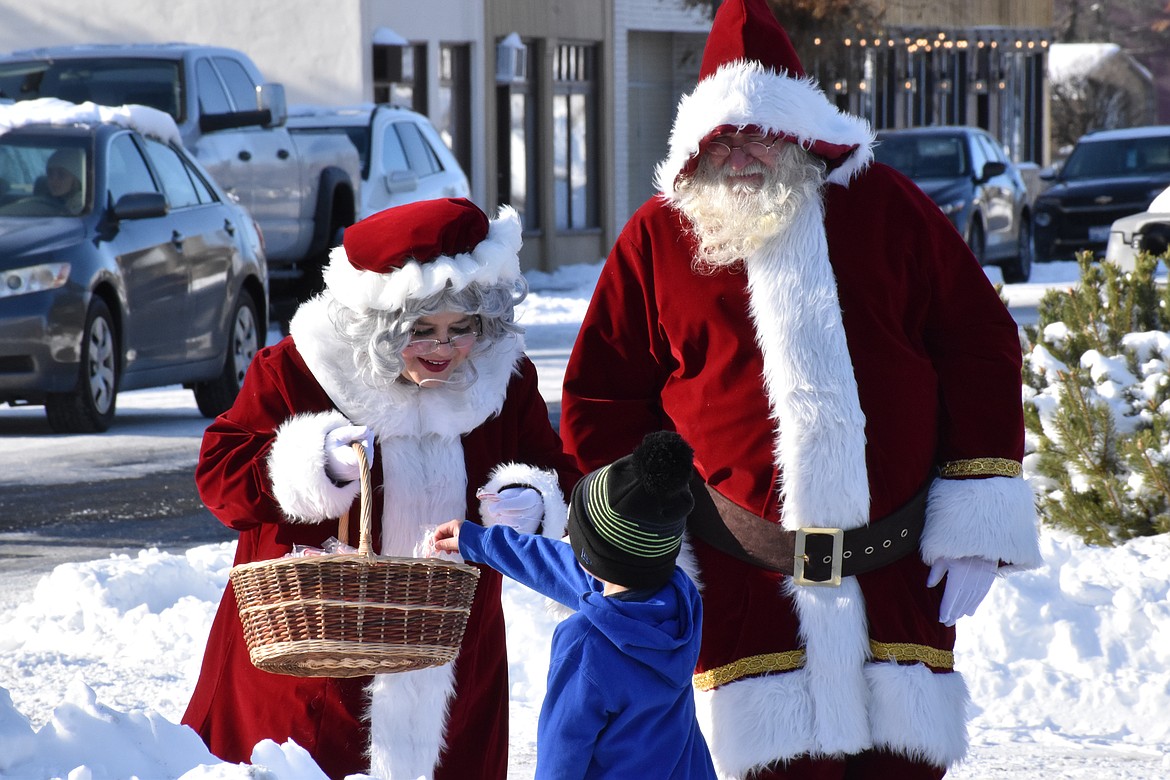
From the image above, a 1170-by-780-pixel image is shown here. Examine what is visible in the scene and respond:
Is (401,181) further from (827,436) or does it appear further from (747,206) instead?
(827,436)

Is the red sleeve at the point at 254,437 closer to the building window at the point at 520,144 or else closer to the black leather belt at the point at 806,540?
the black leather belt at the point at 806,540

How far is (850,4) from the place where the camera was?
26484 millimetres

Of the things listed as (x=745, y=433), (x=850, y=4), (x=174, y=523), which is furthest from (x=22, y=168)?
(x=850, y=4)

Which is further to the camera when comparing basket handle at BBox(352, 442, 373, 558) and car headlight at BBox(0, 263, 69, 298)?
car headlight at BBox(0, 263, 69, 298)

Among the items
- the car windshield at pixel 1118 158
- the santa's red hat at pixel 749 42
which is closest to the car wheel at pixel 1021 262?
the car windshield at pixel 1118 158

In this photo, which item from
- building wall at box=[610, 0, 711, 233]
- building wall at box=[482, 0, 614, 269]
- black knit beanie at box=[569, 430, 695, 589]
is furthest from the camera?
building wall at box=[610, 0, 711, 233]

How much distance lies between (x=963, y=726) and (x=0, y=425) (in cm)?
886

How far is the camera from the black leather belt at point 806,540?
390 cm

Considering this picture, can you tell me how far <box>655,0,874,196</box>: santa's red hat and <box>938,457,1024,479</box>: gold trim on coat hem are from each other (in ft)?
2.02

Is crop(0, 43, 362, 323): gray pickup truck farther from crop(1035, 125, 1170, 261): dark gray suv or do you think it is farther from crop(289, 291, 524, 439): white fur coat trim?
crop(289, 291, 524, 439): white fur coat trim

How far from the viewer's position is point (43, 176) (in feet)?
37.5

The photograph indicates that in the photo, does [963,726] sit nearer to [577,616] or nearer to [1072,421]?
[577,616]

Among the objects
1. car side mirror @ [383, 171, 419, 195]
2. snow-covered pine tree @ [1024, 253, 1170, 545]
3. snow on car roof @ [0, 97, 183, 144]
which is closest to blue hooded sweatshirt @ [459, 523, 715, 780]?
snow-covered pine tree @ [1024, 253, 1170, 545]

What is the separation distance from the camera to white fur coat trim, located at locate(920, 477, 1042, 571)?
12.8ft
